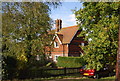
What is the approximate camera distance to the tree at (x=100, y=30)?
1021 cm

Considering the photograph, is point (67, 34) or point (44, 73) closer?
point (44, 73)

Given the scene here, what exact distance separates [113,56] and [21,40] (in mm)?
6931

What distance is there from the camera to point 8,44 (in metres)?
11.5

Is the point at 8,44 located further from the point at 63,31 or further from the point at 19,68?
the point at 63,31

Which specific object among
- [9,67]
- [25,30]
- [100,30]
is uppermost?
[25,30]

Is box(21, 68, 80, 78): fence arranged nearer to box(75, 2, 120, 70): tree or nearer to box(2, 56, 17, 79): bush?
box(2, 56, 17, 79): bush

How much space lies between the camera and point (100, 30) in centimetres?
1064

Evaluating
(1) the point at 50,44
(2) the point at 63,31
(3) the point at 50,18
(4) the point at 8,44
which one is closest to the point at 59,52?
(2) the point at 63,31

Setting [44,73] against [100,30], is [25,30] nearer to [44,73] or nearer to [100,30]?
[44,73]

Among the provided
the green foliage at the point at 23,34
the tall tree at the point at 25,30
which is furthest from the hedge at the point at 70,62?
the green foliage at the point at 23,34

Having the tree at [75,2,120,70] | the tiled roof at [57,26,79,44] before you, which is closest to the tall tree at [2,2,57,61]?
the tree at [75,2,120,70]

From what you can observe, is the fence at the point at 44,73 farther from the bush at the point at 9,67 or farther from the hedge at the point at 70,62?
the hedge at the point at 70,62

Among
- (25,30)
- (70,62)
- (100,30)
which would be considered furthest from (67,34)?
(100,30)

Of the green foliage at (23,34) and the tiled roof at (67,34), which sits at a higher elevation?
the tiled roof at (67,34)
